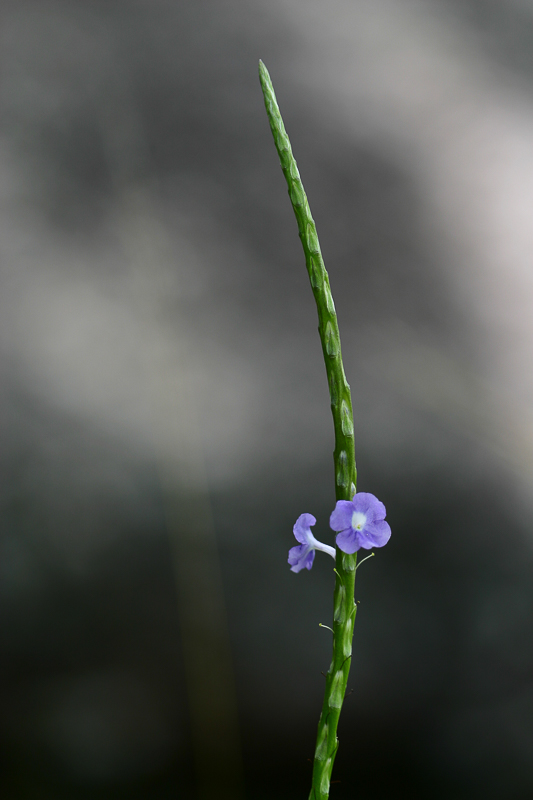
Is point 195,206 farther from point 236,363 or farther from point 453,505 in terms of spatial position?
point 453,505

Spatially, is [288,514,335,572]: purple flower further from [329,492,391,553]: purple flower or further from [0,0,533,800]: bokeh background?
[0,0,533,800]: bokeh background

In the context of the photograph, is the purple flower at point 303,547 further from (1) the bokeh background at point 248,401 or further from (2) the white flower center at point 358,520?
(1) the bokeh background at point 248,401

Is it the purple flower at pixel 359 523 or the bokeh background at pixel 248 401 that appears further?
the bokeh background at pixel 248 401

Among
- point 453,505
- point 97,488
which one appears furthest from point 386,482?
point 97,488

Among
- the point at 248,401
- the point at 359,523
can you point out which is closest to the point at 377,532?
the point at 359,523

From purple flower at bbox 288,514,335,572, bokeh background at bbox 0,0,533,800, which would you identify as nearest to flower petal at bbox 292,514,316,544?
purple flower at bbox 288,514,335,572

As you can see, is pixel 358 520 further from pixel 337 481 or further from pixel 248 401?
pixel 248 401

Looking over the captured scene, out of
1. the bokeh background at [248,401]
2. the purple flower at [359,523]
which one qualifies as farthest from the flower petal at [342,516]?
the bokeh background at [248,401]
